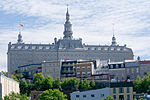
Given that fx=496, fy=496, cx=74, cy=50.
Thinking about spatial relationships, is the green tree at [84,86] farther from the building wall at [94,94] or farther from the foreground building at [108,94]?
the building wall at [94,94]

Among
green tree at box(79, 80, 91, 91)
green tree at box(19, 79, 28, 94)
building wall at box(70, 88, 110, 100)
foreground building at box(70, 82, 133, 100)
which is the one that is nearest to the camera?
foreground building at box(70, 82, 133, 100)

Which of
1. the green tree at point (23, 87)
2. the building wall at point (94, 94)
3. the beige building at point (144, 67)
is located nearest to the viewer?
the building wall at point (94, 94)

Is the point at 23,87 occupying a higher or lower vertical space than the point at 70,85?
lower

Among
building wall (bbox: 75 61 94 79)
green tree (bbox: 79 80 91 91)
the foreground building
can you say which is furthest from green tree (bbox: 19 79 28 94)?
the foreground building

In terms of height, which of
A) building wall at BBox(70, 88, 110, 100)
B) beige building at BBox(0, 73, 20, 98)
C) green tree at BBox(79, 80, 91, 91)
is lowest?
building wall at BBox(70, 88, 110, 100)

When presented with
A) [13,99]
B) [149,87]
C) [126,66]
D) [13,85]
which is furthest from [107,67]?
[13,99]

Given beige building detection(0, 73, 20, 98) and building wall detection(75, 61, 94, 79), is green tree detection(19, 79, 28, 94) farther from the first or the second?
building wall detection(75, 61, 94, 79)

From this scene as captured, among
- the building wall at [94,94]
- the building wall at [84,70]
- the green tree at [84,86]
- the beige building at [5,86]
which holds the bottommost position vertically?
the building wall at [94,94]

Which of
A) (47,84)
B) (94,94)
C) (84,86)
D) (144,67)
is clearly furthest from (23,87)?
(144,67)

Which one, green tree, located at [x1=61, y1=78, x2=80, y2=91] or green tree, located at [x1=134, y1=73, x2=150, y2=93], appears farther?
green tree, located at [x1=61, y1=78, x2=80, y2=91]

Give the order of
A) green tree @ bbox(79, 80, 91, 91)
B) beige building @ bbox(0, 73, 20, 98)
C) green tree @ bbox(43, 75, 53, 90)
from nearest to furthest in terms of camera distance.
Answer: beige building @ bbox(0, 73, 20, 98), green tree @ bbox(79, 80, 91, 91), green tree @ bbox(43, 75, 53, 90)

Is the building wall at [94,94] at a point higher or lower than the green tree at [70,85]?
lower

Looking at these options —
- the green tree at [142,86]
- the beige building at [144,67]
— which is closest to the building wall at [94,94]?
the green tree at [142,86]

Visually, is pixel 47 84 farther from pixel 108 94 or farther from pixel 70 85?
pixel 108 94
